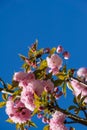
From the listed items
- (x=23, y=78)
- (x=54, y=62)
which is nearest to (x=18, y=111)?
(x=23, y=78)

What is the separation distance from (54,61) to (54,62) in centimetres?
2

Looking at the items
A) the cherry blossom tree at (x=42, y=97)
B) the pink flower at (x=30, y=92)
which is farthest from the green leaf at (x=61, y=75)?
the pink flower at (x=30, y=92)

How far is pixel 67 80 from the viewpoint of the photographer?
518 cm

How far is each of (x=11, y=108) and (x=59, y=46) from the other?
2.37 m

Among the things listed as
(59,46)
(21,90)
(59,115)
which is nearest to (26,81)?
(21,90)

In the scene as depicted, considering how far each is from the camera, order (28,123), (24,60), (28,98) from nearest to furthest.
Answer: (28,98) → (28,123) → (24,60)

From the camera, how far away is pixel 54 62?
221 inches

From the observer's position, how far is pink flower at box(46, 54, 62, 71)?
5.44m

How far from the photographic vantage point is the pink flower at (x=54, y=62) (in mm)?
5441

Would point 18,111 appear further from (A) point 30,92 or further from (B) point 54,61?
(B) point 54,61

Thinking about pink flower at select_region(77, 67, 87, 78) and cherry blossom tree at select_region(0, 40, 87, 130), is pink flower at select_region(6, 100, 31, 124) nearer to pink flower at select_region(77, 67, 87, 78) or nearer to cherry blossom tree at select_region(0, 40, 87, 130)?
cherry blossom tree at select_region(0, 40, 87, 130)

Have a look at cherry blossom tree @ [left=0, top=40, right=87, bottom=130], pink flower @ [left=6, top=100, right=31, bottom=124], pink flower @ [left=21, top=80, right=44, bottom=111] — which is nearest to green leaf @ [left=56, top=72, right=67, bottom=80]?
cherry blossom tree @ [left=0, top=40, right=87, bottom=130]

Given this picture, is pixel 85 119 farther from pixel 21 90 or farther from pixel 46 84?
pixel 21 90

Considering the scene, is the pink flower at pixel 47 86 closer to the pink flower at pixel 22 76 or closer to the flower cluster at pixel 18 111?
the pink flower at pixel 22 76
